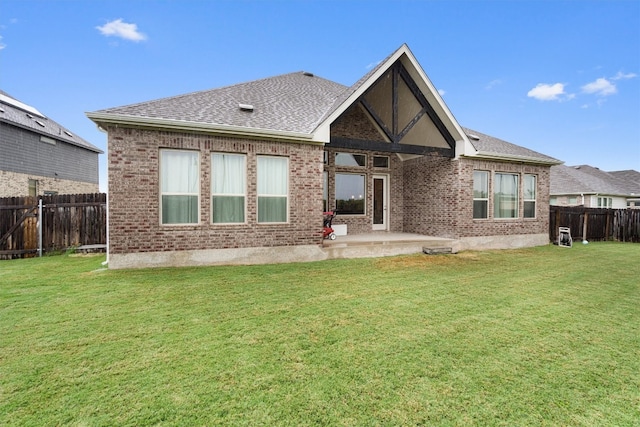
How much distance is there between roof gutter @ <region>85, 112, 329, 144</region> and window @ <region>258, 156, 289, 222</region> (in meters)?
0.68

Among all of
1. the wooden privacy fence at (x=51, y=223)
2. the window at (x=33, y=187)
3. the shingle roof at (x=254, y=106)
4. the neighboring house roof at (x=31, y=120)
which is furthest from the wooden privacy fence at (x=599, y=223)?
the neighboring house roof at (x=31, y=120)

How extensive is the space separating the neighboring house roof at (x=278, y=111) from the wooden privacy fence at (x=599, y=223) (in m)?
3.72

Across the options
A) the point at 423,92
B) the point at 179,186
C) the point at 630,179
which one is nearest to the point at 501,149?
the point at 423,92

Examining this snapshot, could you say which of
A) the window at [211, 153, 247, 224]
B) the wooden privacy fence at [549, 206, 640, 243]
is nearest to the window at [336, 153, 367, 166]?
the window at [211, 153, 247, 224]

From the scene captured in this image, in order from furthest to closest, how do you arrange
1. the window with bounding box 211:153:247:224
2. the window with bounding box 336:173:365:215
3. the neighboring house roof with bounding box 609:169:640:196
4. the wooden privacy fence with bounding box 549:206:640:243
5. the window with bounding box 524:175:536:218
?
the neighboring house roof with bounding box 609:169:640:196 < the wooden privacy fence with bounding box 549:206:640:243 < the window with bounding box 524:175:536:218 < the window with bounding box 336:173:365:215 < the window with bounding box 211:153:247:224

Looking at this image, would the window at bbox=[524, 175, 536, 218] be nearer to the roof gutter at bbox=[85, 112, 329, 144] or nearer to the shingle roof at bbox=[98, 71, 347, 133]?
the shingle roof at bbox=[98, 71, 347, 133]

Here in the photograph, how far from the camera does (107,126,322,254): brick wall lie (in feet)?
22.9

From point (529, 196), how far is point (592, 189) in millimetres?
17827

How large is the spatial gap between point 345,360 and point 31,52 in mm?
23136

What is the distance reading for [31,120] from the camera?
56.0 ft

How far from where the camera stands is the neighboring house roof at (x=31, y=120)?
51.0 ft

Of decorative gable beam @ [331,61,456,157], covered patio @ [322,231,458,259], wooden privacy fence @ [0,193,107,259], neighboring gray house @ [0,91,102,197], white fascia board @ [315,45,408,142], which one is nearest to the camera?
white fascia board @ [315,45,408,142]

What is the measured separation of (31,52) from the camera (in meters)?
16.1

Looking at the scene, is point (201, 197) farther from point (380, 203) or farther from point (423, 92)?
point (423, 92)
